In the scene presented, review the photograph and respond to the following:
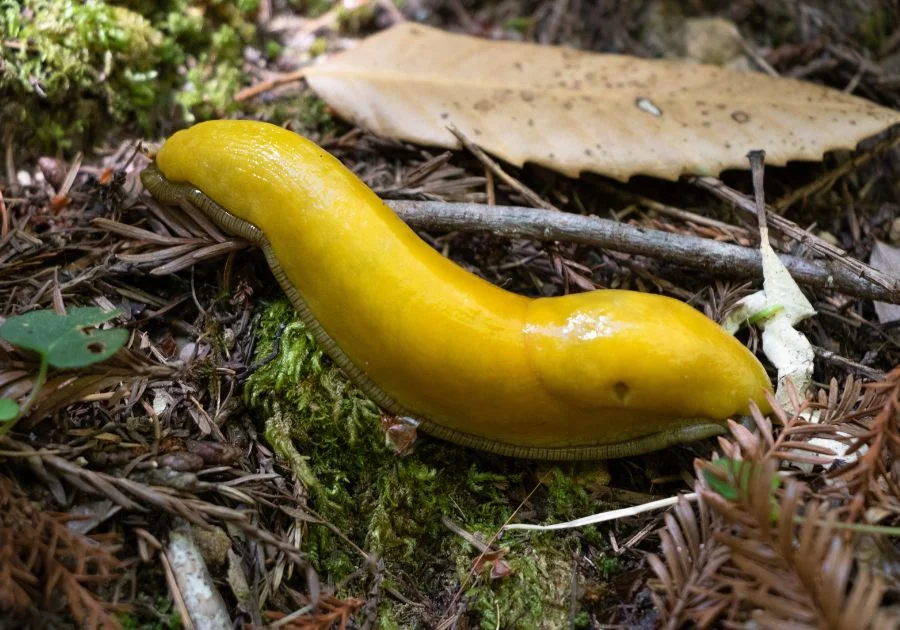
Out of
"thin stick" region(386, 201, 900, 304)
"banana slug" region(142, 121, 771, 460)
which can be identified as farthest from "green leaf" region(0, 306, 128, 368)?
"thin stick" region(386, 201, 900, 304)

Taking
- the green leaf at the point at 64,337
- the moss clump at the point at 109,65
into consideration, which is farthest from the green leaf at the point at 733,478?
the moss clump at the point at 109,65

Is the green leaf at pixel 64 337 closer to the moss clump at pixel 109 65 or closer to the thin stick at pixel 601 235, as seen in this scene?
the thin stick at pixel 601 235

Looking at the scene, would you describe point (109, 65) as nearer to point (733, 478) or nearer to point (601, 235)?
point (601, 235)

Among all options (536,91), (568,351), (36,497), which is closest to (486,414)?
(568,351)

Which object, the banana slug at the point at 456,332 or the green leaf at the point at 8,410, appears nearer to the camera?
the green leaf at the point at 8,410

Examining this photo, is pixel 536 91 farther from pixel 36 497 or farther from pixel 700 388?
pixel 36 497

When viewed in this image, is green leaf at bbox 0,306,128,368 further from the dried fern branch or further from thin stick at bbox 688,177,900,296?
thin stick at bbox 688,177,900,296
